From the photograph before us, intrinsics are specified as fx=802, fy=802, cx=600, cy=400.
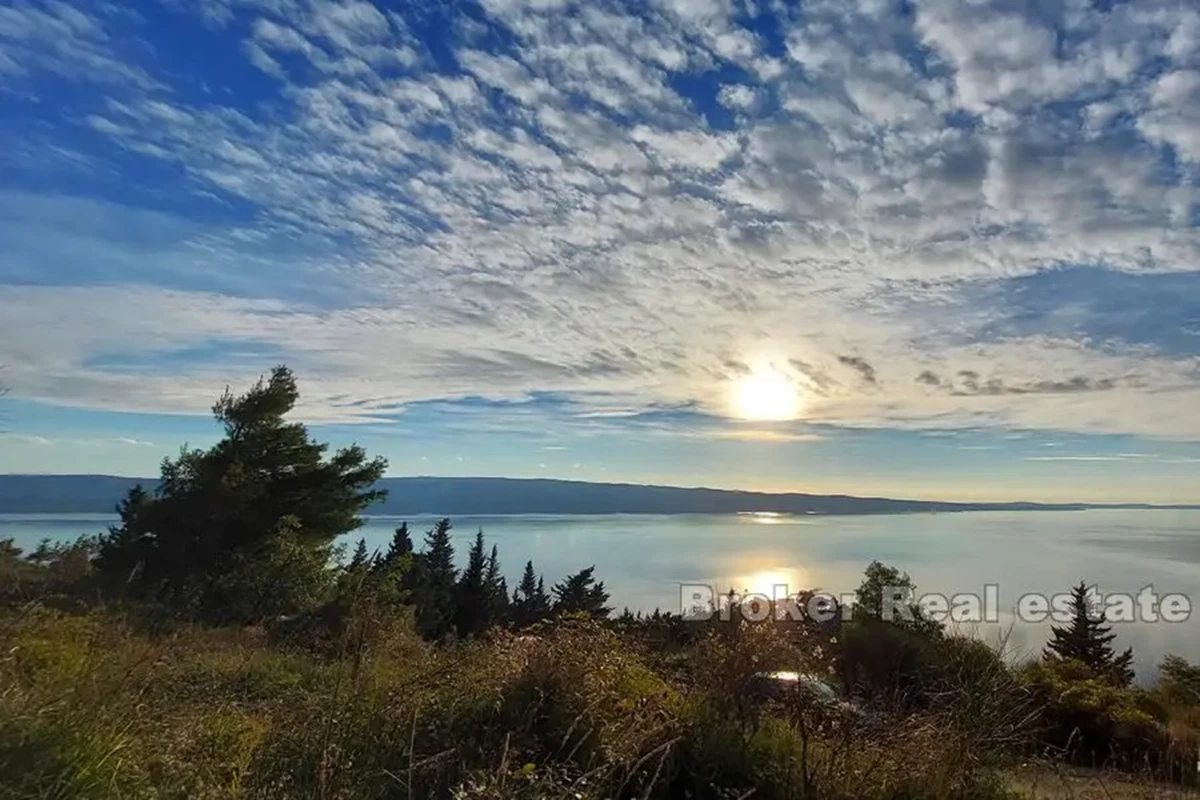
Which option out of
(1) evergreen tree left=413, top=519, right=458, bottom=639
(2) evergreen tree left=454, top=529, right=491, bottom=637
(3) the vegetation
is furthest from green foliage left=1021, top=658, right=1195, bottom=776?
(2) evergreen tree left=454, top=529, right=491, bottom=637

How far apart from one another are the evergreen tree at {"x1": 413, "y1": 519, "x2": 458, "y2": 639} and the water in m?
2.12

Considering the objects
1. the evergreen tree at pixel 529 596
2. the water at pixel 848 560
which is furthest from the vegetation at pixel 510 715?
the evergreen tree at pixel 529 596

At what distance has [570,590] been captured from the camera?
27.7 meters

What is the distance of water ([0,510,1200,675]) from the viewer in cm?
1775

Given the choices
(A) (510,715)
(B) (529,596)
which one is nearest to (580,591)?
(B) (529,596)

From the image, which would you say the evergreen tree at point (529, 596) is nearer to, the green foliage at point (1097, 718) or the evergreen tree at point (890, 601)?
the evergreen tree at point (890, 601)

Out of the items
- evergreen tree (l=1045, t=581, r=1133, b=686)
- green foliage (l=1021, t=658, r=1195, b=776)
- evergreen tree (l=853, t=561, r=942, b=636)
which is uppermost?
evergreen tree (l=853, t=561, r=942, b=636)

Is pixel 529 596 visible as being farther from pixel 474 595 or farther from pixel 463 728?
pixel 463 728

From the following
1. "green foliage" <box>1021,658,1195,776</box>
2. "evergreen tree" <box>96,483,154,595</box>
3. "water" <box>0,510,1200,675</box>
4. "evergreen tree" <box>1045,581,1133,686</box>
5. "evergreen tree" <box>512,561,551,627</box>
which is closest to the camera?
A: "green foliage" <box>1021,658,1195,776</box>

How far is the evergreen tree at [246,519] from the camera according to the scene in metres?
16.7

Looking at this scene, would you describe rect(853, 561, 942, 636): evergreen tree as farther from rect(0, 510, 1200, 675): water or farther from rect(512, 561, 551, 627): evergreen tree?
rect(512, 561, 551, 627): evergreen tree

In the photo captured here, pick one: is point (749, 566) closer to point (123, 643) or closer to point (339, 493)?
point (339, 493)

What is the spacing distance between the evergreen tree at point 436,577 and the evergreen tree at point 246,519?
3346 millimetres

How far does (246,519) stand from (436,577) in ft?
51.2
